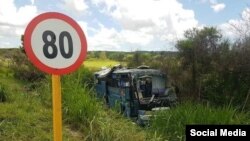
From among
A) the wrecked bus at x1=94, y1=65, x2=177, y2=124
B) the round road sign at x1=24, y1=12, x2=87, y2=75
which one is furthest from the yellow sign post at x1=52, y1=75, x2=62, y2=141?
the wrecked bus at x1=94, y1=65, x2=177, y2=124

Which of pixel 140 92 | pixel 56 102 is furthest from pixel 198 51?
pixel 56 102

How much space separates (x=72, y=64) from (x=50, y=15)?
2.01 ft

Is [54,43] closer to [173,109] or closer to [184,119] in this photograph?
[184,119]

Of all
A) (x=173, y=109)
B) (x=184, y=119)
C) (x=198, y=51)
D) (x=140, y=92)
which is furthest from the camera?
(x=198, y=51)

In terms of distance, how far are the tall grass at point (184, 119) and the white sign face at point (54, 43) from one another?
10.2 feet

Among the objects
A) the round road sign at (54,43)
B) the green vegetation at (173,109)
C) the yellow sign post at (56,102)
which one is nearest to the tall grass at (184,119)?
the green vegetation at (173,109)

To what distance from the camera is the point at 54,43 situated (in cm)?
456

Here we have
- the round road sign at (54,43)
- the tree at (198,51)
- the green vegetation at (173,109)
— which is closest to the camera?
the round road sign at (54,43)

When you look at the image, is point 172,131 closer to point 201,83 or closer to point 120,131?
point 120,131

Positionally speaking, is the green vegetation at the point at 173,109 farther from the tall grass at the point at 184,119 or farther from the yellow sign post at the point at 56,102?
the yellow sign post at the point at 56,102

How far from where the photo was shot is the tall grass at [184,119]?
23.9ft

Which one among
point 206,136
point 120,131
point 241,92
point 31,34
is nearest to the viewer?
point 31,34

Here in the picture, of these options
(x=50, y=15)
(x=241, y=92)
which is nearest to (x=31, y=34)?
(x=50, y=15)

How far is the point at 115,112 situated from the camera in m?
8.25
